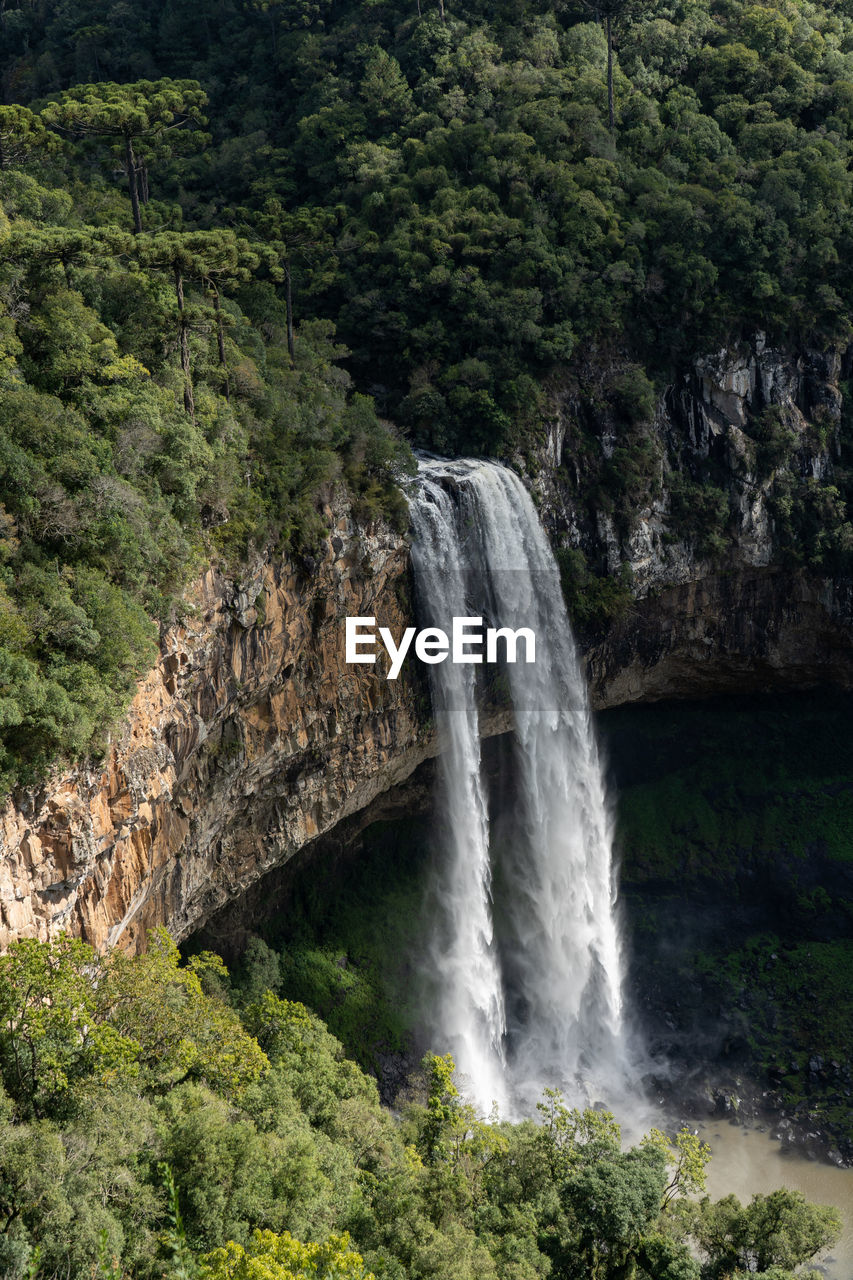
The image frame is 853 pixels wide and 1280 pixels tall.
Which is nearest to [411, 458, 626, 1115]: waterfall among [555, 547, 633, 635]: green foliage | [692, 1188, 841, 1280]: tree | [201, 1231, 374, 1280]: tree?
[555, 547, 633, 635]: green foliage

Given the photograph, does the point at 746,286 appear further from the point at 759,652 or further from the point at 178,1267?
the point at 178,1267

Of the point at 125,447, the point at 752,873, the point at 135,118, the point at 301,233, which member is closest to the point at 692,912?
the point at 752,873

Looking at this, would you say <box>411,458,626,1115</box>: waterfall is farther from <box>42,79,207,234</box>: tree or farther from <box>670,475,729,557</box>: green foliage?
<box>42,79,207,234</box>: tree

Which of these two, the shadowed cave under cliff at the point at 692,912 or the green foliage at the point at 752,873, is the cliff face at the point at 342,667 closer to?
the green foliage at the point at 752,873

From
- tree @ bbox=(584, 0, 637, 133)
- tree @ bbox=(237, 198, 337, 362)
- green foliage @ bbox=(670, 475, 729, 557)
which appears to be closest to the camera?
tree @ bbox=(237, 198, 337, 362)

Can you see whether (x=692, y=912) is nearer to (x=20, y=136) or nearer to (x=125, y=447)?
(x=125, y=447)

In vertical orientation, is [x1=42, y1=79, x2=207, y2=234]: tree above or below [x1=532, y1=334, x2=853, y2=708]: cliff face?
above

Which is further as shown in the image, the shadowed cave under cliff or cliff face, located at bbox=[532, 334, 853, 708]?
cliff face, located at bbox=[532, 334, 853, 708]
